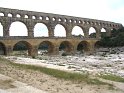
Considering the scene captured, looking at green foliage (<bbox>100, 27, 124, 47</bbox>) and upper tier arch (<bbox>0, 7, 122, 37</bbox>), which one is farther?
green foliage (<bbox>100, 27, 124, 47</bbox>)

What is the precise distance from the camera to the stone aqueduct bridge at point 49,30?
6028 cm

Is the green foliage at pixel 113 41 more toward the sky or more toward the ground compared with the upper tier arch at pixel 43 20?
more toward the ground

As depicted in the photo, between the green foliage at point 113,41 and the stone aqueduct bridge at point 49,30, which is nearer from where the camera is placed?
the stone aqueduct bridge at point 49,30

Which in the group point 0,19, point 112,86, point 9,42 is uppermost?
point 0,19

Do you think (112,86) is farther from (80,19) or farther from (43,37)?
(80,19)

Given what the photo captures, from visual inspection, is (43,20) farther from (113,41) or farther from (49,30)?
(113,41)

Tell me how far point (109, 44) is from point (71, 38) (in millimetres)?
12284

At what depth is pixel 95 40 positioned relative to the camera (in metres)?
81.4

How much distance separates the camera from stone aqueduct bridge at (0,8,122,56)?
60281mm

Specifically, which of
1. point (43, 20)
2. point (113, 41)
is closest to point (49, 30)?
point (43, 20)

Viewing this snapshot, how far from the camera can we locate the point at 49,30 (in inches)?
2776

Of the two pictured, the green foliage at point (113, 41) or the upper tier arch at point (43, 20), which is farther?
the green foliage at point (113, 41)

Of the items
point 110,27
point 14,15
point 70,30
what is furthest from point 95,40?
point 14,15

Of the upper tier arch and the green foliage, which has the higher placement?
the upper tier arch
